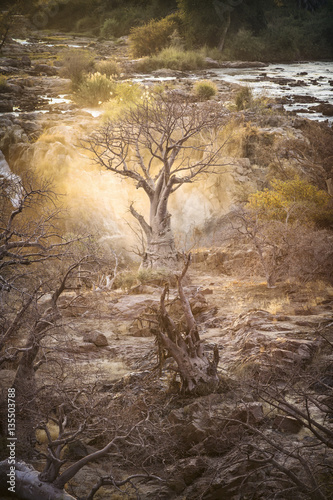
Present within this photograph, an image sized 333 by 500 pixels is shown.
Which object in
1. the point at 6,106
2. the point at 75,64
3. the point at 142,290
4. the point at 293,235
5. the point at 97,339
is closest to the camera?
the point at 97,339

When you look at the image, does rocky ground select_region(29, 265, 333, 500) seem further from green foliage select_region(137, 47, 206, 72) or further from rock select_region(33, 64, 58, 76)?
green foliage select_region(137, 47, 206, 72)

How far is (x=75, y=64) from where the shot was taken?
26578mm

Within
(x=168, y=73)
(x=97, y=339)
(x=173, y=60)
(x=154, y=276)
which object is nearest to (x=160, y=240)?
(x=154, y=276)

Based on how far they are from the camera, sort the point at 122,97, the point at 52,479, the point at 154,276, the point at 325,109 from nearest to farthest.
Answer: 1. the point at 52,479
2. the point at 154,276
3. the point at 325,109
4. the point at 122,97

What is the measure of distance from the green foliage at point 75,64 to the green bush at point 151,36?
3.29m

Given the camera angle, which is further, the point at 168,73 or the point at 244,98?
the point at 168,73

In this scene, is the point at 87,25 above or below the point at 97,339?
above

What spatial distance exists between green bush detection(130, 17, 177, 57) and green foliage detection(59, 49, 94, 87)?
3.29 m

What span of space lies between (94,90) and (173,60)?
552cm

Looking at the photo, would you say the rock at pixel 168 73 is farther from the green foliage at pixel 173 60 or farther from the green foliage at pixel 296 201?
the green foliage at pixel 296 201

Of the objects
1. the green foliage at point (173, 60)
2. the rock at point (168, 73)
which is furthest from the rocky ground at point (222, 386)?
the green foliage at point (173, 60)

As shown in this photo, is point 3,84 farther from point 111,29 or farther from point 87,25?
point 111,29

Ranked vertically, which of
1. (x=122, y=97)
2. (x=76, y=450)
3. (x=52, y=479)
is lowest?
(x=76, y=450)

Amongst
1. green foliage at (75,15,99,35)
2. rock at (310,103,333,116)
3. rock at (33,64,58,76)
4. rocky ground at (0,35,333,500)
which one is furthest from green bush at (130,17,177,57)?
rocky ground at (0,35,333,500)
